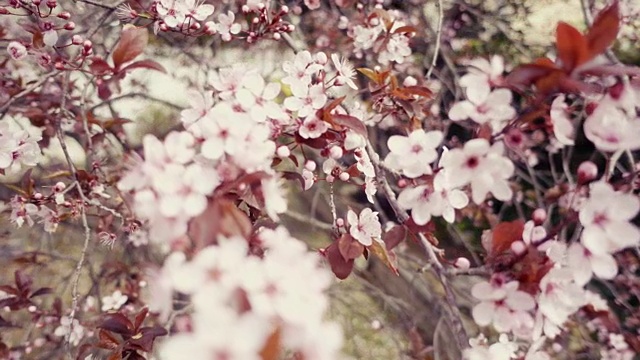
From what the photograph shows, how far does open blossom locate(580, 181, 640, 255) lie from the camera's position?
0.66 metres

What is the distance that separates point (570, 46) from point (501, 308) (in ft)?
1.30

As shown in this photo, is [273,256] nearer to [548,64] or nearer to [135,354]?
[548,64]

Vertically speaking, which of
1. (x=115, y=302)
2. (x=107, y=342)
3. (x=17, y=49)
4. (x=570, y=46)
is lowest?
(x=115, y=302)

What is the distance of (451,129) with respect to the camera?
3432mm

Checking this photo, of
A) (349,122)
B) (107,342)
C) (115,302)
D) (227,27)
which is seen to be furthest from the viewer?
(115,302)

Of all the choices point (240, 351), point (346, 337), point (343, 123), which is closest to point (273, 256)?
point (240, 351)

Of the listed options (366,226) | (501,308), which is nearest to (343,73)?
(366,226)

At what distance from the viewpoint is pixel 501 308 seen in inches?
31.1

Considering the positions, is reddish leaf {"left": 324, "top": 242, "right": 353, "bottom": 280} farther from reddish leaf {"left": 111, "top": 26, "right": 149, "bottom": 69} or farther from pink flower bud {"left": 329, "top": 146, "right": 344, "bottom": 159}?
reddish leaf {"left": 111, "top": 26, "right": 149, "bottom": 69}

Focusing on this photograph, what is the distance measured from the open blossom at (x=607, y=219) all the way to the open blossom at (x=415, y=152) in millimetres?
235

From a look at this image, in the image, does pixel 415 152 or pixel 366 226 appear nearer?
pixel 415 152

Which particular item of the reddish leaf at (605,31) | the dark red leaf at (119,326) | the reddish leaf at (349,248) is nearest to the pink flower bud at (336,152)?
the reddish leaf at (349,248)

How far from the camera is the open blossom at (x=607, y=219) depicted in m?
0.66

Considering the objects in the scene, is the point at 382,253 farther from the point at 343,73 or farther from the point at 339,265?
the point at 343,73
